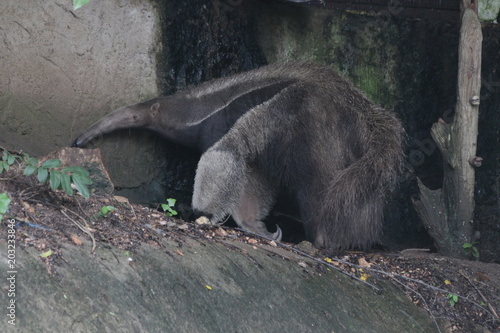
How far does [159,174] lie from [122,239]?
2.75 meters

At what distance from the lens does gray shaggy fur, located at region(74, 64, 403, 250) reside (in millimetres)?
6078

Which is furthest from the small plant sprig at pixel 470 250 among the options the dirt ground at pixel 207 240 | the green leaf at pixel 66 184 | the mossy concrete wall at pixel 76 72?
the green leaf at pixel 66 184

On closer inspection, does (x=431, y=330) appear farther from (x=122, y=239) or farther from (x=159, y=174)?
(x=159, y=174)

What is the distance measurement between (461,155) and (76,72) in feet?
12.9

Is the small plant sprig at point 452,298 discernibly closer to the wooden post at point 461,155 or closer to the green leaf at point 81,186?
the wooden post at point 461,155

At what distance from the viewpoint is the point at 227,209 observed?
21.3 ft

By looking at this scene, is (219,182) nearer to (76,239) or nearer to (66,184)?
(66,184)

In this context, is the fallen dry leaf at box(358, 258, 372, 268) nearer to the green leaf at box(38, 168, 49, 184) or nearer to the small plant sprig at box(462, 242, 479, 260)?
the small plant sprig at box(462, 242, 479, 260)

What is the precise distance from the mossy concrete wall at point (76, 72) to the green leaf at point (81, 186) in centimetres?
221

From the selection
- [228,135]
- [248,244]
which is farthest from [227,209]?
[248,244]

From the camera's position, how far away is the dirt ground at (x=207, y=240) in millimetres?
3980

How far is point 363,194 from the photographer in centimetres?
603

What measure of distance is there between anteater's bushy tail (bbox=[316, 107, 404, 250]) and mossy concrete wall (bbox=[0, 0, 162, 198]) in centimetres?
202

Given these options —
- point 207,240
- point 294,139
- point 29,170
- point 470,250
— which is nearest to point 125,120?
point 294,139
